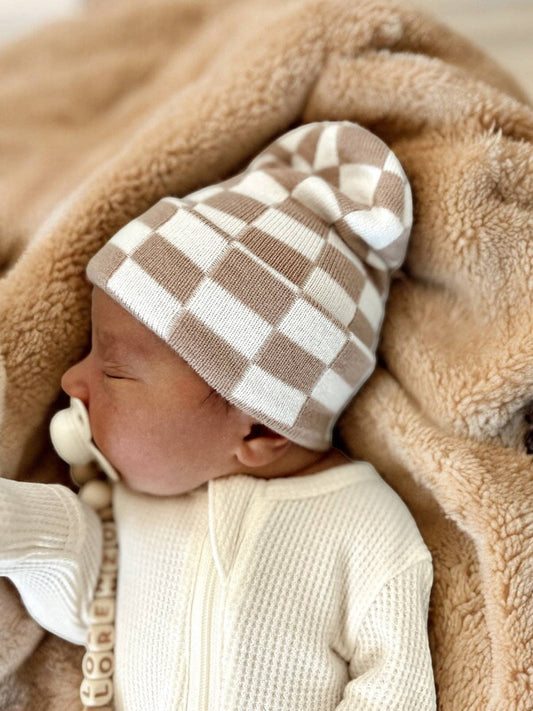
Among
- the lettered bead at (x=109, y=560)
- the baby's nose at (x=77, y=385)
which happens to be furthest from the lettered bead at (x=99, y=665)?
the baby's nose at (x=77, y=385)

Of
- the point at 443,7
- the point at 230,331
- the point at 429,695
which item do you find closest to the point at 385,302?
the point at 230,331

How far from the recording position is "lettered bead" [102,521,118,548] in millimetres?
920

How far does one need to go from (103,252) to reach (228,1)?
2.29 feet

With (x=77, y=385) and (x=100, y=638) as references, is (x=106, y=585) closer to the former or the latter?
(x=100, y=638)

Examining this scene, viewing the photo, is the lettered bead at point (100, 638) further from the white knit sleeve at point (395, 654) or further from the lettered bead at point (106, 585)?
the white knit sleeve at point (395, 654)

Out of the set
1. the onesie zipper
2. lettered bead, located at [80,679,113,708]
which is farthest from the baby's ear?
lettered bead, located at [80,679,113,708]

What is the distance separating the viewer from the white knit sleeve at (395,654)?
0.76 m

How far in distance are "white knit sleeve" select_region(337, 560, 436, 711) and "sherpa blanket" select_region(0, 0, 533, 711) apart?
0.07 metres

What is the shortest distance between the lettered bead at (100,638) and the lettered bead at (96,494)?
16 centimetres

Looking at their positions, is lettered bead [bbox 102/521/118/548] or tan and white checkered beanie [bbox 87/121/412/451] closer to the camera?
tan and white checkered beanie [bbox 87/121/412/451]

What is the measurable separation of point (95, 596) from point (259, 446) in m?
0.30

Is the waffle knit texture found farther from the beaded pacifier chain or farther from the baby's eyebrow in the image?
the baby's eyebrow

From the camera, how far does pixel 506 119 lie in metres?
0.90

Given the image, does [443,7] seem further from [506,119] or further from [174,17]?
[506,119]
